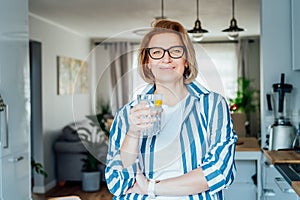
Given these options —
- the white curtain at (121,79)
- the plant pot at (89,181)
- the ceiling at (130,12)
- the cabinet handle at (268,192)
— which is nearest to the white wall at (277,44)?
the cabinet handle at (268,192)

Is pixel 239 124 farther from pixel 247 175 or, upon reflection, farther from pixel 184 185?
pixel 184 185

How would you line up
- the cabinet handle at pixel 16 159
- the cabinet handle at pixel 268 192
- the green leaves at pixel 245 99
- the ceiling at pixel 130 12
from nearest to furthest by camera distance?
the cabinet handle at pixel 268 192 < the cabinet handle at pixel 16 159 < the ceiling at pixel 130 12 < the green leaves at pixel 245 99

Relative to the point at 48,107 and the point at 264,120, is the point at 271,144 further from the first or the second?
the point at 48,107

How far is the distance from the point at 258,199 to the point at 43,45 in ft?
13.0

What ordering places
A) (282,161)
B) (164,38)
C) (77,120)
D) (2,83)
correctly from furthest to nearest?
(2,83), (282,161), (77,120), (164,38)

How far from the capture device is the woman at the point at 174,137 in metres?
1.10

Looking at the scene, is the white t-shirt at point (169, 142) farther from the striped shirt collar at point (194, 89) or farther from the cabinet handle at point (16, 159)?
the cabinet handle at point (16, 159)

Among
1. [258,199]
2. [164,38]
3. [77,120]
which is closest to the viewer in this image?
[164,38]

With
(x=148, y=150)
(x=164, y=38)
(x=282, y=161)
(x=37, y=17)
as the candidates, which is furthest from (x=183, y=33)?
(x=37, y=17)

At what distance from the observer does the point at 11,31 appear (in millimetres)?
3277

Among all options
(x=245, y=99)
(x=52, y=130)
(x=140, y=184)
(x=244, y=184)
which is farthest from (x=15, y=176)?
(x=245, y=99)

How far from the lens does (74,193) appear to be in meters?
5.91

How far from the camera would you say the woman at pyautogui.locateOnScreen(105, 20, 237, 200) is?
1.10 m

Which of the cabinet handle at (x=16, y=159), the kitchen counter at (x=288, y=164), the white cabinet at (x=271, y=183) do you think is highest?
the kitchen counter at (x=288, y=164)
